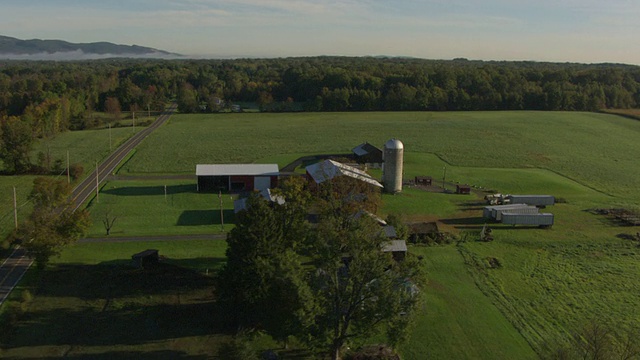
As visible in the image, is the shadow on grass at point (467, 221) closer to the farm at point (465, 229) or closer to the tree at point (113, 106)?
the farm at point (465, 229)

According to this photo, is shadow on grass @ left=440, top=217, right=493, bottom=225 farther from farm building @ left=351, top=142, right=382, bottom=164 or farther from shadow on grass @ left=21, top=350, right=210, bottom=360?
shadow on grass @ left=21, top=350, right=210, bottom=360

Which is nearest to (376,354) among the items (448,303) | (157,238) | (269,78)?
(448,303)

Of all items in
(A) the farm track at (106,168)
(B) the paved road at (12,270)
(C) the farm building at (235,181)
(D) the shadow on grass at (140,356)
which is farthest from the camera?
(C) the farm building at (235,181)

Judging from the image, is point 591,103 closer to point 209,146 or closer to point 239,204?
point 209,146

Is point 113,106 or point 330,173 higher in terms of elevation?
point 113,106

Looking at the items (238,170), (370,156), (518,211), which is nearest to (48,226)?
(238,170)

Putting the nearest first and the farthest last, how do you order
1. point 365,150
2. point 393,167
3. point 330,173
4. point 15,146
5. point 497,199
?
point 330,173
point 497,199
point 393,167
point 15,146
point 365,150

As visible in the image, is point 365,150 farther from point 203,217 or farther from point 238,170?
point 203,217

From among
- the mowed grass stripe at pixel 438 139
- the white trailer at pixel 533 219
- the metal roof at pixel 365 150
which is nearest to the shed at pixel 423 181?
the metal roof at pixel 365 150
